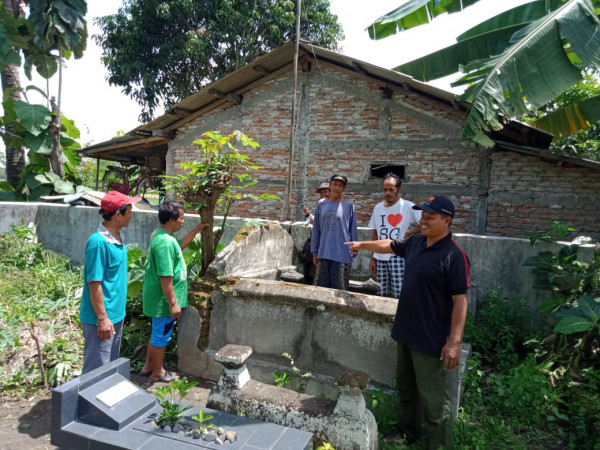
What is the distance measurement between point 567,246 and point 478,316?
1.11m

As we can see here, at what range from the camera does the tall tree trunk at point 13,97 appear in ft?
36.0

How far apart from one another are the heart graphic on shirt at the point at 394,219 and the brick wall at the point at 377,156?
4.04 meters

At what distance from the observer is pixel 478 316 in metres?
4.55

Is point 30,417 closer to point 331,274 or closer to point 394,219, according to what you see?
point 331,274

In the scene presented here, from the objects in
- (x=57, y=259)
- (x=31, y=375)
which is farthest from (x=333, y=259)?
(x=57, y=259)

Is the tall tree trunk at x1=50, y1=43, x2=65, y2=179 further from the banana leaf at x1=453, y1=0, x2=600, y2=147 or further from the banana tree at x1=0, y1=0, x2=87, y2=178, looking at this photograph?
the banana leaf at x1=453, y1=0, x2=600, y2=147

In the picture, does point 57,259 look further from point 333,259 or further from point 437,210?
point 437,210

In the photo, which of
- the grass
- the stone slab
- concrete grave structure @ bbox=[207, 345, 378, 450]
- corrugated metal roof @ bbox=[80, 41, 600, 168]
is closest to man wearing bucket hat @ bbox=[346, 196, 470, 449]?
the grass

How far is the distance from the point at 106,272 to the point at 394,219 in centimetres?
274

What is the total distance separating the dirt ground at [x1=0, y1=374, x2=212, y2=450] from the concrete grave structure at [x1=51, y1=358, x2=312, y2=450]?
1.03 m

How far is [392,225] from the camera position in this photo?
4.41 m

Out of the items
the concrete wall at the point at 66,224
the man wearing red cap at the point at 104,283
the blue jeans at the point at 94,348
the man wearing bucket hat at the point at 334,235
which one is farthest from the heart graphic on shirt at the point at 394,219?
the concrete wall at the point at 66,224

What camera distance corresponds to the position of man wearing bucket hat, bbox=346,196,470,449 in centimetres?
281

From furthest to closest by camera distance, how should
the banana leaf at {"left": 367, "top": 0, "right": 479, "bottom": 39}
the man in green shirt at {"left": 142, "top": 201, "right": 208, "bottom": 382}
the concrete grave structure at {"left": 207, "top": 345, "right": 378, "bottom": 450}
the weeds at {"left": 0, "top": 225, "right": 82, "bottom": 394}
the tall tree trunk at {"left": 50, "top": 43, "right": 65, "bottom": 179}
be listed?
the tall tree trunk at {"left": 50, "top": 43, "right": 65, "bottom": 179} < the banana leaf at {"left": 367, "top": 0, "right": 479, "bottom": 39} < the weeds at {"left": 0, "top": 225, "right": 82, "bottom": 394} < the man in green shirt at {"left": 142, "top": 201, "right": 208, "bottom": 382} < the concrete grave structure at {"left": 207, "top": 345, "right": 378, "bottom": 450}
